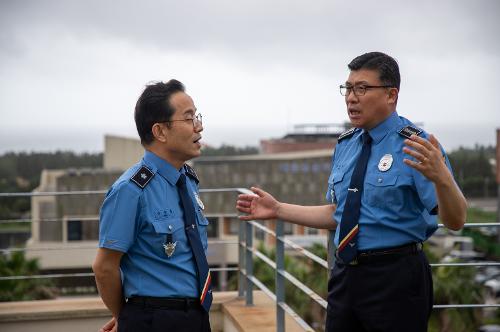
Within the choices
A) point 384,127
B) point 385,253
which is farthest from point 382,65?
point 385,253

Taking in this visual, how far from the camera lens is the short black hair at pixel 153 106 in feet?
8.68

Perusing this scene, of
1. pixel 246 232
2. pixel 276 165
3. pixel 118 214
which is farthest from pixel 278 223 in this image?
pixel 276 165

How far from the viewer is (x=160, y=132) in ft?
8.75

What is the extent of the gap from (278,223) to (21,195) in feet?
7.26

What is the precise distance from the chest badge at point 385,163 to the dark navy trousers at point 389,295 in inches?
12.2

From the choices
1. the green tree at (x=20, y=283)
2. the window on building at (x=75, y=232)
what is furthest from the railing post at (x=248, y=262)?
Answer: the window on building at (x=75, y=232)

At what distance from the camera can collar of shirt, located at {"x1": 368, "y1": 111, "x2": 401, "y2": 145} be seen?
279 cm

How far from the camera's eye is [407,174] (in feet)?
8.66

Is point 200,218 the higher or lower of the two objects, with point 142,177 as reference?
lower

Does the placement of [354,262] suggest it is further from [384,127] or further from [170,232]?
[170,232]

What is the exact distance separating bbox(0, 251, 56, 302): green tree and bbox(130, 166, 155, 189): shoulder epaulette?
13.0 m

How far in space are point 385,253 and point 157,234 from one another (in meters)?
0.78

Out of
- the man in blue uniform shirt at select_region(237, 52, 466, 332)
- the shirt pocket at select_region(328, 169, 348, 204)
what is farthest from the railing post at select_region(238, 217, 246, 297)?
the man in blue uniform shirt at select_region(237, 52, 466, 332)

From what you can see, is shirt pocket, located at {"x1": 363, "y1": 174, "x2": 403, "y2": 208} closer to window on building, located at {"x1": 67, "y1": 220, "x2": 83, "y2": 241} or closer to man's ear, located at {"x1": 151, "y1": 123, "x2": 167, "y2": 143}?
man's ear, located at {"x1": 151, "y1": 123, "x2": 167, "y2": 143}
